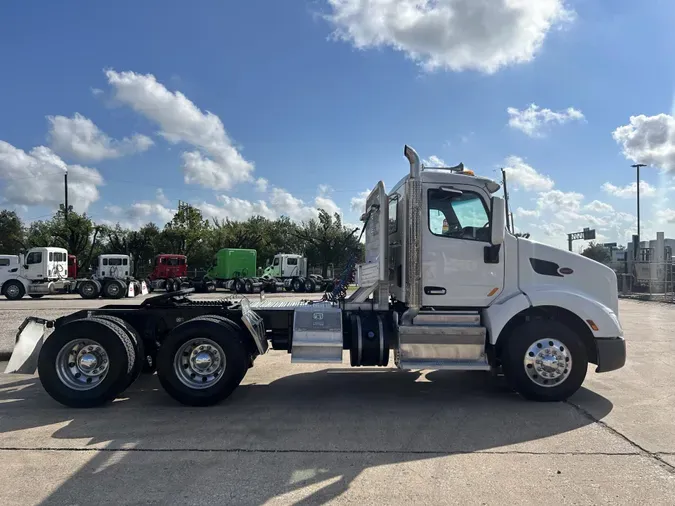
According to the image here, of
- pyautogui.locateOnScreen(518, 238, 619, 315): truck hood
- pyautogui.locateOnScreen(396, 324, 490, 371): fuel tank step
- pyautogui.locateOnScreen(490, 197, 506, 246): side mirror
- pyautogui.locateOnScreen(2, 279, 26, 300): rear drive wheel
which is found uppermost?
pyautogui.locateOnScreen(490, 197, 506, 246): side mirror

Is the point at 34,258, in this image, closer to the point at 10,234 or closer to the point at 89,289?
the point at 89,289

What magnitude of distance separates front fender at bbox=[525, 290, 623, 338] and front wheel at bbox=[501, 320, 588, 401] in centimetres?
29

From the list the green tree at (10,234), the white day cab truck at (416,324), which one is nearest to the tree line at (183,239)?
the green tree at (10,234)

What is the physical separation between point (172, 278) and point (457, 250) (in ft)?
101

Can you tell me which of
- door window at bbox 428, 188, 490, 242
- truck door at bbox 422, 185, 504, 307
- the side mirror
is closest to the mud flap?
truck door at bbox 422, 185, 504, 307

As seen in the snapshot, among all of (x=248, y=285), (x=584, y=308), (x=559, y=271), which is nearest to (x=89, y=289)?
(x=248, y=285)

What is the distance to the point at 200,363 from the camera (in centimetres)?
586

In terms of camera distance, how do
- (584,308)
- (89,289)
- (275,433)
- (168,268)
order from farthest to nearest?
(168,268) → (89,289) → (584,308) → (275,433)

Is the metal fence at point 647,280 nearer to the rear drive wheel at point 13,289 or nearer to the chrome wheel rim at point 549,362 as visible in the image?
the chrome wheel rim at point 549,362

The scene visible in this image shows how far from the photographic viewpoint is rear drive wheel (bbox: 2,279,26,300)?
81.5 feet

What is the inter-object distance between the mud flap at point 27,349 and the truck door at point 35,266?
22.4 metres

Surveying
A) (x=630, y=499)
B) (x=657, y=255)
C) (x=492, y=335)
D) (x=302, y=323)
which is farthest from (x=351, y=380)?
(x=657, y=255)

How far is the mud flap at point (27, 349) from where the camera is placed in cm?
588

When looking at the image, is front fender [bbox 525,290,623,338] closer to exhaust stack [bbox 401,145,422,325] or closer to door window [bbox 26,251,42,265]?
exhaust stack [bbox 401,145,422,325]
